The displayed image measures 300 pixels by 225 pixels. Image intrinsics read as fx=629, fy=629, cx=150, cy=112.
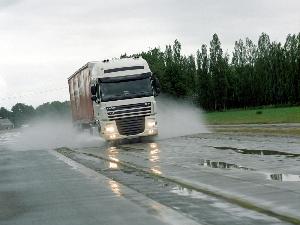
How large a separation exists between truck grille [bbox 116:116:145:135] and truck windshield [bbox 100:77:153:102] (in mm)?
1069

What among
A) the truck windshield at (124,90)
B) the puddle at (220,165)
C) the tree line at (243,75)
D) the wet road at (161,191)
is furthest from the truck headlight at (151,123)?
the tree line at (243,75)

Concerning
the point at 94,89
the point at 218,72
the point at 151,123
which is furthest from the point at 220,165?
the point at 218,72

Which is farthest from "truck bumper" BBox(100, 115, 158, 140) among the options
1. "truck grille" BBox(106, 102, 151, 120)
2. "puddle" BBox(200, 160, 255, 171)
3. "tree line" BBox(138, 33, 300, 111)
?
"tree line" BBox(138, 33, 300, 111)

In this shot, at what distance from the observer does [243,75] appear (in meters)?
126

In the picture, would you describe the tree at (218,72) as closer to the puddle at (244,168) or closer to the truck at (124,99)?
the truck at (124,99)

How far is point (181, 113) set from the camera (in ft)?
150

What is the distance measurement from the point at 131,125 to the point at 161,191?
17759mm

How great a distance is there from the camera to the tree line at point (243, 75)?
116 meters

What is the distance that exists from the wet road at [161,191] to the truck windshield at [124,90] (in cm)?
952

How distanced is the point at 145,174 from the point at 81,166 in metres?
4.57

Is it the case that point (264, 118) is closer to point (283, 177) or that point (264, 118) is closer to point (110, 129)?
point (110, 129)

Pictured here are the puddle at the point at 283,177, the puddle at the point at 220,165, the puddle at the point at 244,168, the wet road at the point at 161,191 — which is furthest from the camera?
the puddle at the point at 220,165

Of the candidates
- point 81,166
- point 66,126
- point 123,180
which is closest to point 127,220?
point 123,180

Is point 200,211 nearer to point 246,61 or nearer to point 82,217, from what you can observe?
point 82,217
